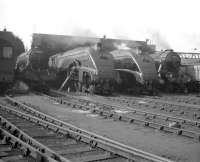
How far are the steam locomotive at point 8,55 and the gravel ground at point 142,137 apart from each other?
7.01 metres

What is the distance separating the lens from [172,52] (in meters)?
22.6

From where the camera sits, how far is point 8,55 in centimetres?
1758

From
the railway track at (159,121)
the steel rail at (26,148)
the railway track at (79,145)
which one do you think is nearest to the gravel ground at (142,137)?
the railway track at (159,121)

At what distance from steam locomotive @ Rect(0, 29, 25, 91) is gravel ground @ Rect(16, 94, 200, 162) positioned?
23.0ft

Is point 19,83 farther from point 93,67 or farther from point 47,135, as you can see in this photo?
point 47,135

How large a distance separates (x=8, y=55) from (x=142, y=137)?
479 inches

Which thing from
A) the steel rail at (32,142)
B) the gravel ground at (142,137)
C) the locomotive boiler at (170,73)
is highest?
the locomotive boiler at (170,73)

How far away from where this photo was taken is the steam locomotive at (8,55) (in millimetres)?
16812

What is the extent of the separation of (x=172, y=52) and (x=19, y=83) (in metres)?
11.5

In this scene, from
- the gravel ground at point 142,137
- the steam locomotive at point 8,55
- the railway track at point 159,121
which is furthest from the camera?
the steam locomotive at point 8,55

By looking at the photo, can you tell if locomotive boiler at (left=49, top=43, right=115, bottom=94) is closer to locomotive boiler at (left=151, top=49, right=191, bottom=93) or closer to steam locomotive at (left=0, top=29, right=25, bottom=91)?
steam locomotive at (left=0, top=29, right=25, bottom=91)

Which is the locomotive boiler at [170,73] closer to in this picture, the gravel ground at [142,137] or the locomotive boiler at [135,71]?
the locomotive boiler at [135,71]

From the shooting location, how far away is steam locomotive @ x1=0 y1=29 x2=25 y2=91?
16.8 m

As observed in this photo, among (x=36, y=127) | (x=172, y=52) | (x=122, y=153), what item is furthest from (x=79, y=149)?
(x=172, y=52)
